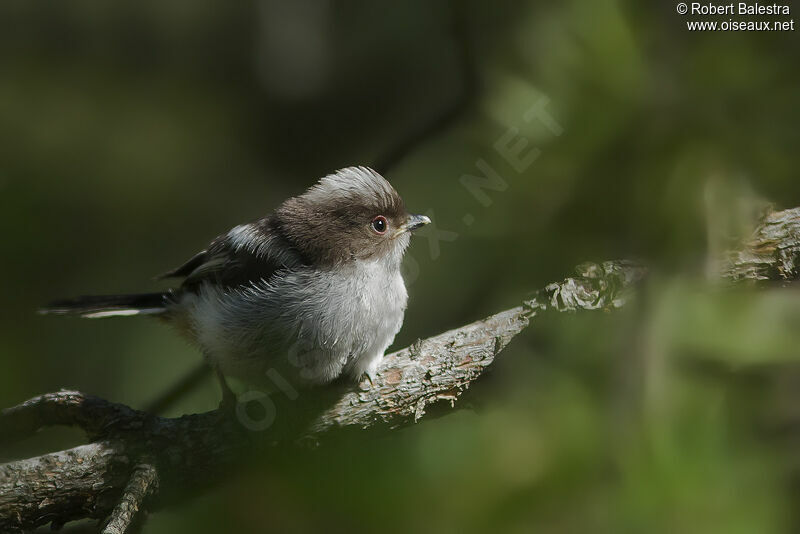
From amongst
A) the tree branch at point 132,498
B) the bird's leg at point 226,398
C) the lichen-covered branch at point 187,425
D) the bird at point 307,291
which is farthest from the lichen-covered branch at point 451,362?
the tree branch at point 132,498

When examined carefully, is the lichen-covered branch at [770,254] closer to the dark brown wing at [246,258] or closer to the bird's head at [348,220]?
the bird's head at [348,220]

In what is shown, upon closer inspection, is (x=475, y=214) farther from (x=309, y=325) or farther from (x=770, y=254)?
(x=770, y=254)

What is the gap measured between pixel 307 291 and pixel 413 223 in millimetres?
700

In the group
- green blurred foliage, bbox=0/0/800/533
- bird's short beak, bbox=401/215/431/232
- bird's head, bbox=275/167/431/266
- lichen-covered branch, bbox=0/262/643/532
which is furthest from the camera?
bird's short beak, bbox=401/215/431/232

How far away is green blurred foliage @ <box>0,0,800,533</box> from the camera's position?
2.33 metres

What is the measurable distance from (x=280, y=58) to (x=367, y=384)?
312 centimetres

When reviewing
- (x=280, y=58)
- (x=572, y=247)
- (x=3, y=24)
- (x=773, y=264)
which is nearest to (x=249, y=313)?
(x=572, y=247)

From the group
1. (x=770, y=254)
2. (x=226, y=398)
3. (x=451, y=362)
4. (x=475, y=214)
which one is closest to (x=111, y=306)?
(x=226, y=398)

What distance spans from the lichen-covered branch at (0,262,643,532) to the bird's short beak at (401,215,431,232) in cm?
63

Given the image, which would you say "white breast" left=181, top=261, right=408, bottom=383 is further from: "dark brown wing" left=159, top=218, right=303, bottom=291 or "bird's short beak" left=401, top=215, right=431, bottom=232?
"bird's short beak" left=401, top=215, right=431, bottom=232

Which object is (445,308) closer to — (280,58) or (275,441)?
(275,441)

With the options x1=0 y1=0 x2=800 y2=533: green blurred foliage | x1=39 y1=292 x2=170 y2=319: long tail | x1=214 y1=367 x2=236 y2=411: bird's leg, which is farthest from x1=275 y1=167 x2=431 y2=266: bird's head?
x1=39 y1=292 x2=170 y2=319: long tail

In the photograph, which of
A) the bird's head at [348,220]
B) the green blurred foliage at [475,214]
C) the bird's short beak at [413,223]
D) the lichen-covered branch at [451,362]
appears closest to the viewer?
the green blurred foliage at [475,214]

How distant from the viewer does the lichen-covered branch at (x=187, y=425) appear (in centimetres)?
263
